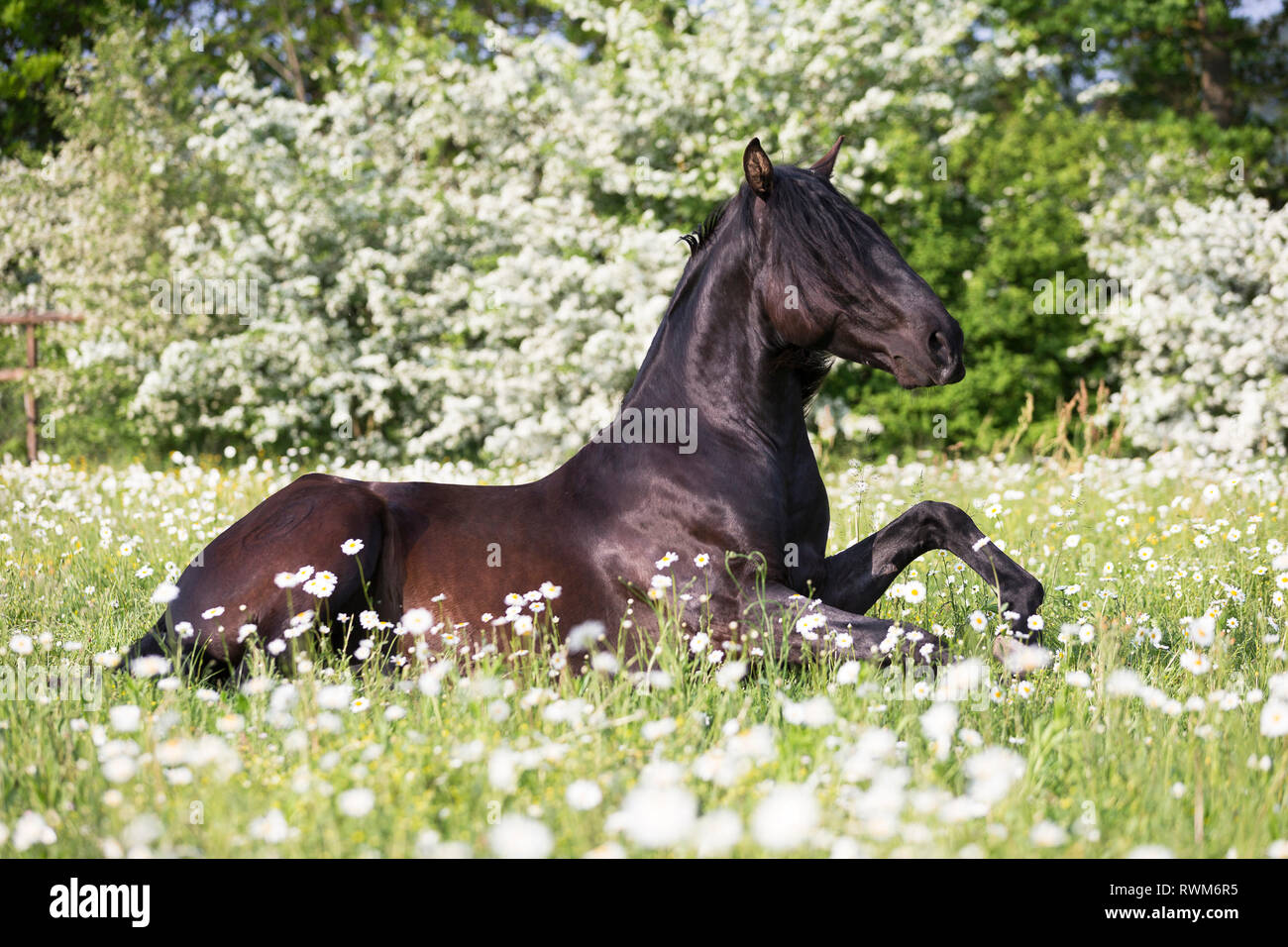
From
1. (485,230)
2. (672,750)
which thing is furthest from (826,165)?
(485,230)

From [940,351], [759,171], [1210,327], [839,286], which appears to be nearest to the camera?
[940,351]

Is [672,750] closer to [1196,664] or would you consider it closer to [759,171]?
[1196,664]

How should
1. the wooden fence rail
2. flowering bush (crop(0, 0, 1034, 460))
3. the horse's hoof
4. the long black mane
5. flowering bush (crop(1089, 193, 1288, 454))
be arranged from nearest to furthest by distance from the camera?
the horse's hoof
the long black mane
flowering bush (crop(1089, 193, 1288, 454))
flowering bush (crop(0, 0, 1034, 460))
the wooden fence rail

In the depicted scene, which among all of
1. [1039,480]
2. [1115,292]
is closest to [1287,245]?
[1115,292]

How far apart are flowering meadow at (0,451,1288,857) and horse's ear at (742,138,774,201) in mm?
1274

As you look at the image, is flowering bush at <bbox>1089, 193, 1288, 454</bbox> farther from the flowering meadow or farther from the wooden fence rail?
the wooden fence rail

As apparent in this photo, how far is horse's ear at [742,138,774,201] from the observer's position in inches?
138

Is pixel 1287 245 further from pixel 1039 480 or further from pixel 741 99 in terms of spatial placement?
pixel 741 99

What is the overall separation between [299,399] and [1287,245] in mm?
11773

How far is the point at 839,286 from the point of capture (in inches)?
136

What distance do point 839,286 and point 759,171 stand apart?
1.56ft
